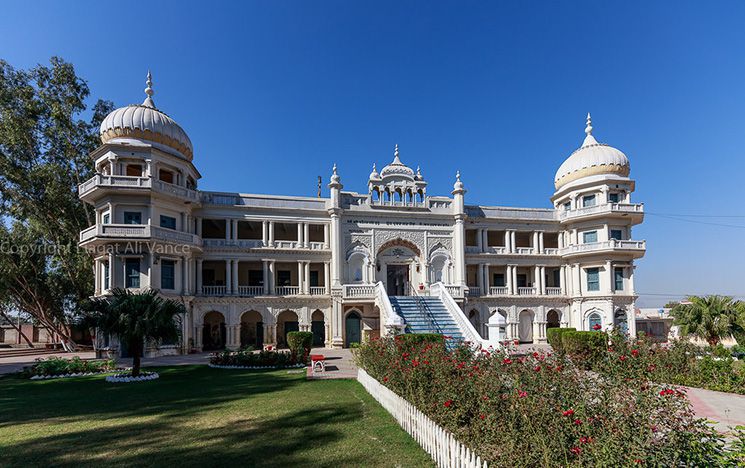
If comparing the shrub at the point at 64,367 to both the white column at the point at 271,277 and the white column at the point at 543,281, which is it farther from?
the white column at the point at 543,281

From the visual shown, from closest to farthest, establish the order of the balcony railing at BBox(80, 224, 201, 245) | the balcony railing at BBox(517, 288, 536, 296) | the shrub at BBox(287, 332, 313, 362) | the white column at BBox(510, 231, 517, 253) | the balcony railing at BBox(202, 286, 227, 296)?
the shrub at BBox(287, 332, 313, 362)
the balcony railing at BBox(80, 224, 201, 245)
the balcony railing at BBox(202, 286, 227, 296)
the balcony railing at BBox(517, 288, 536, 296)
the white column at BBox(510, 231, 517, 253)

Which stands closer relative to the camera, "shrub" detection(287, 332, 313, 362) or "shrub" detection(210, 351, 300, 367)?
"shrub" detection(210, 351, 300, 367)

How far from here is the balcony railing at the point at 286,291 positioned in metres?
29.5

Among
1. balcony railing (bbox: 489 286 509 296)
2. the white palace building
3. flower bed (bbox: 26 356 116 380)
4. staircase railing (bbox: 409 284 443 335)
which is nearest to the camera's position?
flower bed (bbox: 26 356 116 380)

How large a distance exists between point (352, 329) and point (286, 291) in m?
5.39

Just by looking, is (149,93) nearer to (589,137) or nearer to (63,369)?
(63,369)

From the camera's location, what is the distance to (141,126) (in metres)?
26.0

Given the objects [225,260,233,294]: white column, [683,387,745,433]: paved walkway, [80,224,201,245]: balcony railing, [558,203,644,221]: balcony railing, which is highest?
[558,203,644,221]: balcony railing

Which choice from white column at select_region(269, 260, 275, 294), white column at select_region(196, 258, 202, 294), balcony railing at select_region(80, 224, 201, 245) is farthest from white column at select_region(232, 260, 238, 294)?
balcony railing at select_region(80, 224, 201, 245)

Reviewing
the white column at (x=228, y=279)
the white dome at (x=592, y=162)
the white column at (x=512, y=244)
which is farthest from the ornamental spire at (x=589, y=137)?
the white column at (x=228, y=279)

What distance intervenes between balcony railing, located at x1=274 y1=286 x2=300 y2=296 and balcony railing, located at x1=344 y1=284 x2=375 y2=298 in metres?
3.95

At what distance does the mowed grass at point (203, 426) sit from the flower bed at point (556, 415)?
1150 mm

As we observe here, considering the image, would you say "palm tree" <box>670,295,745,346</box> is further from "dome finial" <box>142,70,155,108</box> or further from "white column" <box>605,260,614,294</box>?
"dome finial" <box>142,70,155,108</box>

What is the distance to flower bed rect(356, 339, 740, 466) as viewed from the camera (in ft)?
15.4
